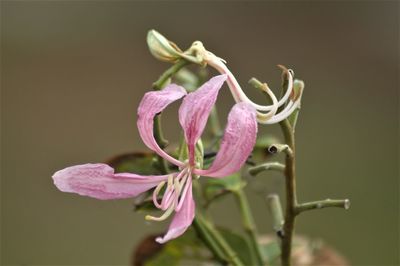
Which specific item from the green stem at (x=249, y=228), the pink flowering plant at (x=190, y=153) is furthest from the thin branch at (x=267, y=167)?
the green stem at (x=249, y=228)

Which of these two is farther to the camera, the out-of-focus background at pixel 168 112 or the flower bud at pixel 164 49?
the out-of-focus background at pixel 168 112

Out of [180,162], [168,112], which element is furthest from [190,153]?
[168,112]

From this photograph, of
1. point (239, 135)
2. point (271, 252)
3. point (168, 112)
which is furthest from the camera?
point (168, 112)

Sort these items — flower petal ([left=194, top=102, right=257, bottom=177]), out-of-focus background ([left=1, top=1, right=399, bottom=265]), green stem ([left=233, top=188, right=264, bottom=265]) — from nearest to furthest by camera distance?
flower petal ([left=194, top=102, right=257, bottom=177]) → green stem ([left=233, top=188, right=264, bottom=265]) → out-of-focus background ([left=1, top=1, right=399, bottom=265])

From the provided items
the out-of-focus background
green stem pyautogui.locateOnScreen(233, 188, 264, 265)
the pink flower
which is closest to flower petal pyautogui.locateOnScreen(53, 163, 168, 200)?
the pink flower

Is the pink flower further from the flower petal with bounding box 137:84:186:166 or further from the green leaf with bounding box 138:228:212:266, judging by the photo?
the green leaf with bounding box 138:228:212:266

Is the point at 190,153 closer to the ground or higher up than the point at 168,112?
higher up

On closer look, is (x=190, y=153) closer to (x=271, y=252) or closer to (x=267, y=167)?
(x=267, y=167)

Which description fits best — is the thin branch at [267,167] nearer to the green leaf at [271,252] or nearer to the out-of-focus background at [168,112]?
the green leaf at [271,252]
